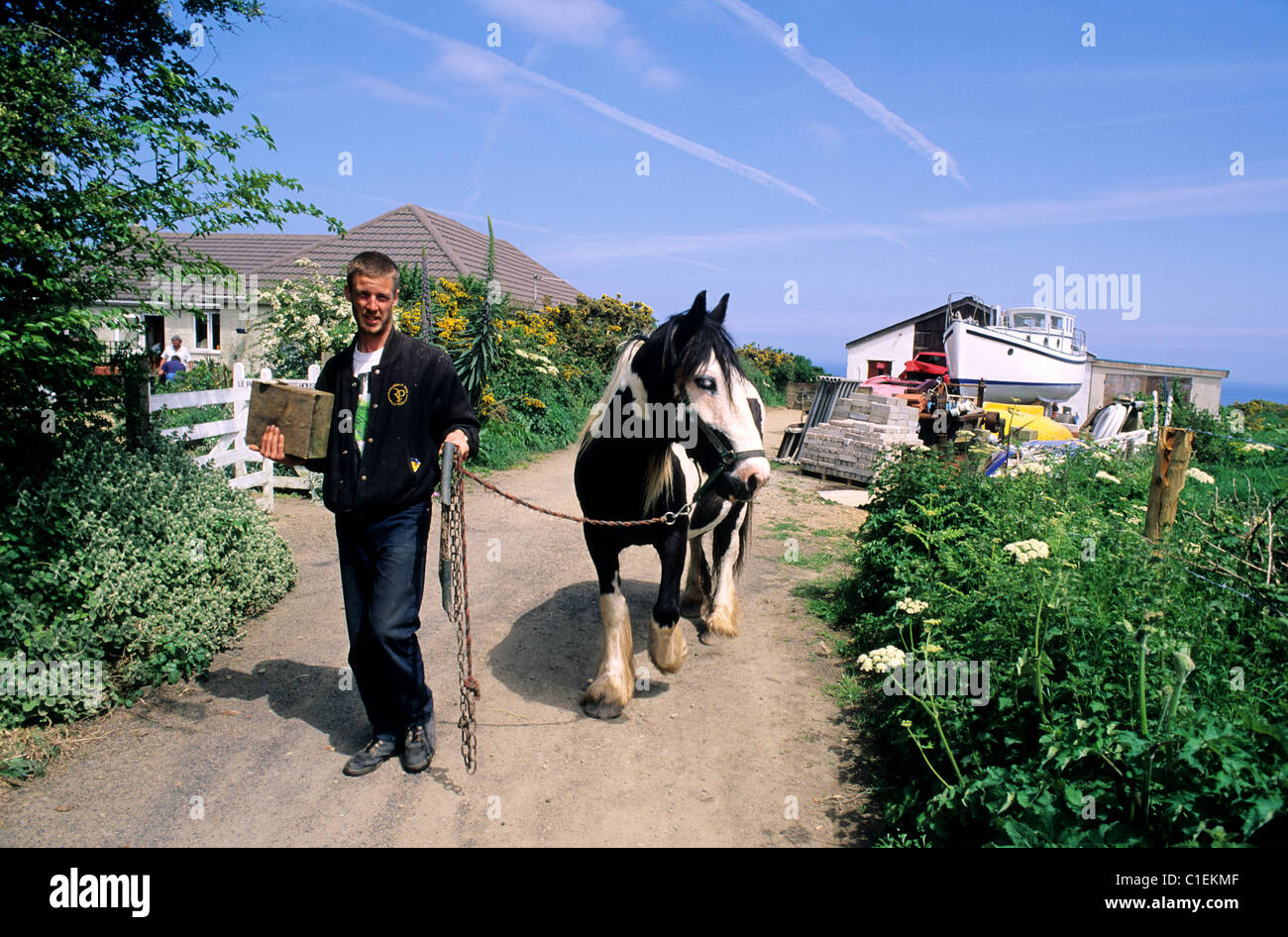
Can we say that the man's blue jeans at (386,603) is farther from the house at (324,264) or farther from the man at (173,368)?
the house at (324,264)

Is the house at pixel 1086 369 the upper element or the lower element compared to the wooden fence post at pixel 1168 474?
upper

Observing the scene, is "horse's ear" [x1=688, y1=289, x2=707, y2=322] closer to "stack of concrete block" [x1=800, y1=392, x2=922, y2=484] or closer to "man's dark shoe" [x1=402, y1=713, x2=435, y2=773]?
"man's dark shoe" [x1=402, y1=713, x2=435, y2=773]

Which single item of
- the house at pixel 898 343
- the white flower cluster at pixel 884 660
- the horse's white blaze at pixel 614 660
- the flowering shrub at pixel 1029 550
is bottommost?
the horse's white blaze at pixel 614 660

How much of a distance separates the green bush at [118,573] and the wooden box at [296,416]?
153 cm

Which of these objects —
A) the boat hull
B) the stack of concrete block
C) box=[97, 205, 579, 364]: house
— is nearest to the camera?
the stack of concrete block

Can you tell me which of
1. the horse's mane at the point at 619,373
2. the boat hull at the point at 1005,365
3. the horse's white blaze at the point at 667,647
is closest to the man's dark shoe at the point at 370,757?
the horse's white blaze at the point at 667,647

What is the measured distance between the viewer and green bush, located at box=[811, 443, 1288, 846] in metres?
2.14

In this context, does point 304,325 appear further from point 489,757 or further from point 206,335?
point 206,335

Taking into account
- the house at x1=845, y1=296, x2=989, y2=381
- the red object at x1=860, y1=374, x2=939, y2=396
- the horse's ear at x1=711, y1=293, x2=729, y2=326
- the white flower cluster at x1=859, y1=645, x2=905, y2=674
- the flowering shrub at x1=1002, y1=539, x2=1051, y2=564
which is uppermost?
the house at x1=845, y1=296, x2=989, y2=381

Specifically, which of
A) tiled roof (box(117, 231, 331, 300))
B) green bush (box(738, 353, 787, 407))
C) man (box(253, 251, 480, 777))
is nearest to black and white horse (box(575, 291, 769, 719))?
Result: man (box(253, 251, 480, 777))

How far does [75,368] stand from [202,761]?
6.93 feet

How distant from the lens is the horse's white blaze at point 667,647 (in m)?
4.15

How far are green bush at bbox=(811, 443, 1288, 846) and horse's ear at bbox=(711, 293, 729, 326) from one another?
1.87 m
